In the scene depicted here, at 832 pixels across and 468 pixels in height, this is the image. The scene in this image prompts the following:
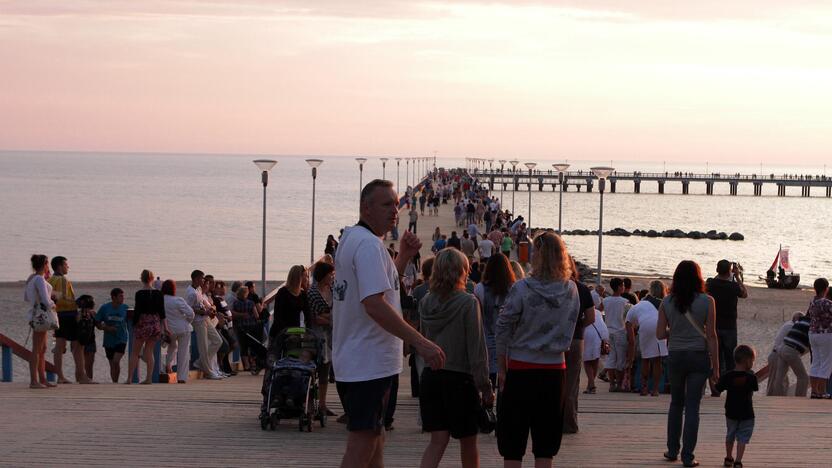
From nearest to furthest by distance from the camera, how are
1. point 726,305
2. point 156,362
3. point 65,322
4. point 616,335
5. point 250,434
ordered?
point 250,434, point 726,305, point 616,335, point 65,322, point 156,362

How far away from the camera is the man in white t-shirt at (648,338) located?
12016 millimetres

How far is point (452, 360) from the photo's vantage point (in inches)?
276

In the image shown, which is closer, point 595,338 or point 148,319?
point 595,338

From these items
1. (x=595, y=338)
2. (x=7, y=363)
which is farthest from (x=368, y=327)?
(x=7, y=363)

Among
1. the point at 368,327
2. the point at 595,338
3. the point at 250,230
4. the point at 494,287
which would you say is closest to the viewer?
the point at 368,327

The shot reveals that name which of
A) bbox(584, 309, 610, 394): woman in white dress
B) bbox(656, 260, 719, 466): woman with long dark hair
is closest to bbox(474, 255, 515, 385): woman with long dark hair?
bbox(656, 260, 719, 466): woman with long dark hair

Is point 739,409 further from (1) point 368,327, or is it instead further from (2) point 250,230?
(2) point 250,230

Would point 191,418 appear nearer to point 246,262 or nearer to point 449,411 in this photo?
point 449,411

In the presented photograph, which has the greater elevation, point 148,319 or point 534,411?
point 534,411

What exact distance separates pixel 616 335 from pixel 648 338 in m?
0.94

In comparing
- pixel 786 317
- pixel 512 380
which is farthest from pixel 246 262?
pixel 512 380

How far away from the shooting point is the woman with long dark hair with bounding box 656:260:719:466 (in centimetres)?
784

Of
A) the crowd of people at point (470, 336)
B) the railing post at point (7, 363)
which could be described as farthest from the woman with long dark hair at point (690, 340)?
the railing post at point (7, 363)

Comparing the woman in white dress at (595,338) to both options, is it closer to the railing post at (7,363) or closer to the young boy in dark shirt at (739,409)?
the young boy in dark shirt at (739,409)
